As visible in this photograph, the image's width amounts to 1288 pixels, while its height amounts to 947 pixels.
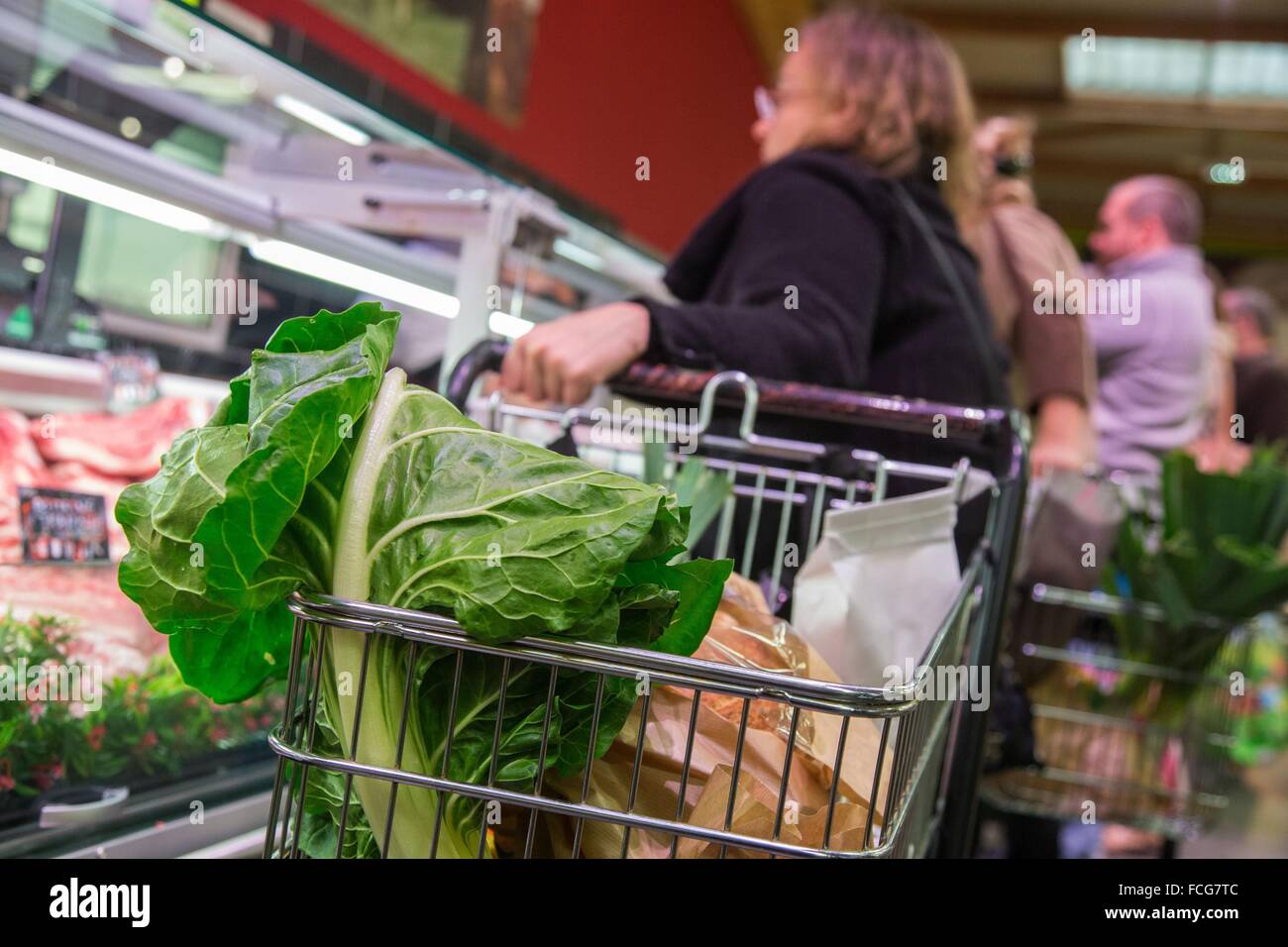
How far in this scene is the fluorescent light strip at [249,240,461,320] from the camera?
1.97 m

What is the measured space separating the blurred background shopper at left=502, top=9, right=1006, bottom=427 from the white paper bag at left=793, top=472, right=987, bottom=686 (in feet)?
1.25

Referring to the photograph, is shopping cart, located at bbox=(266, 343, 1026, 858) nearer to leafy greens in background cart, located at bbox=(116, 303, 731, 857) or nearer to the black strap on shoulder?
leafy greens in background cart, located at bbox=(116, 303, 731, 857)

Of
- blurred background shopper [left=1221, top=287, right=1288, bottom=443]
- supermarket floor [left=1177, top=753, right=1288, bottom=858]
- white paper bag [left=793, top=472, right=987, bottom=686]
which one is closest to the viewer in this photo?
white paper bag [left=793, top=472, right=987, bottom=686]

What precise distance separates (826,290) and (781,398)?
30 cm

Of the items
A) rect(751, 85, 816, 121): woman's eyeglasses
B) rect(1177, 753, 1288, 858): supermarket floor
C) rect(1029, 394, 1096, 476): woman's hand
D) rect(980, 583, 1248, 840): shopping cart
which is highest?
rect(751, 85, 816, 121): woman's eyeglasses

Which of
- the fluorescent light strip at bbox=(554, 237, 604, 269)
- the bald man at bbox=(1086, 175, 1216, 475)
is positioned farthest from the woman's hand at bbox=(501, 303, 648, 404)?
the bald man at bbox=(1086, 175, 1216, 475)

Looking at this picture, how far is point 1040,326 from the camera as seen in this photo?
9.97 feet

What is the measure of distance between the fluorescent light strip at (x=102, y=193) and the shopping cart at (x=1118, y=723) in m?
1.79

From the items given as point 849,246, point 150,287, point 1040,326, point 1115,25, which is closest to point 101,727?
point 150,287

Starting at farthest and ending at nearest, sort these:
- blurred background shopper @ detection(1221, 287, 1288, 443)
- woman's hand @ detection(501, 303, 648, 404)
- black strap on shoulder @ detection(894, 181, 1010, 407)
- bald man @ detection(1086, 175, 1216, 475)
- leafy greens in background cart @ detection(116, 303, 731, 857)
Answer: blurred background shopper @ detection(1221, 287, 1288, 443)
bald man @ detection(1086, 175, 1216, 475)
black strap on shoulder @ detection(894, 181, 1010, 407)
woman's hand @ detection(501, 303, 648, 404)
leafy greens in background cart @ detection(116, 303, 731, 857)

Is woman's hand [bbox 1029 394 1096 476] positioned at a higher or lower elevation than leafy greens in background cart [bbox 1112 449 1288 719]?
higher

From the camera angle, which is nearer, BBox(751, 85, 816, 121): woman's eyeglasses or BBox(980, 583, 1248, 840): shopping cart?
BBox(751, 85, 816, 121): woman's eyeglasses

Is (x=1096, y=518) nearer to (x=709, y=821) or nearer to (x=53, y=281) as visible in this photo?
(x=709, y=821)
